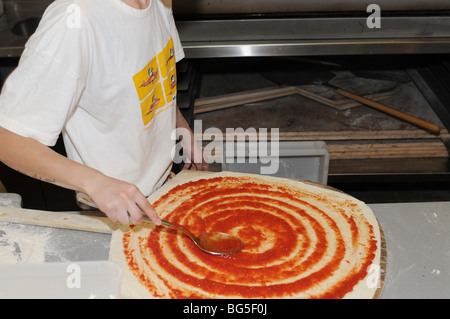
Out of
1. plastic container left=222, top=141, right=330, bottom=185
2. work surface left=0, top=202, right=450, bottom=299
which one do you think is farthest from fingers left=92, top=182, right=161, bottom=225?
plastic container left=222, top=141, right=330, bottom=185

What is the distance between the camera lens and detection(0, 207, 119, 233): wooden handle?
139 cm

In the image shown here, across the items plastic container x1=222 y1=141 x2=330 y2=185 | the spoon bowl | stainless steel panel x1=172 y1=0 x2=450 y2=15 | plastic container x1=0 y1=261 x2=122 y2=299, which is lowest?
plastic container x1=222 y1=141 x2=330 y2=185

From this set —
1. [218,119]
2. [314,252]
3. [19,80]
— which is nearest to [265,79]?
[218,119]

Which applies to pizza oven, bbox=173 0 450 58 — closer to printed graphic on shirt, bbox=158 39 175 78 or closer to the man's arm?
printed graphic on shirt, bbox=158 39 175 78

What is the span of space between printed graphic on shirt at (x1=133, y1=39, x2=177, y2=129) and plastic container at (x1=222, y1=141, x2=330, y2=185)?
666 millimetres

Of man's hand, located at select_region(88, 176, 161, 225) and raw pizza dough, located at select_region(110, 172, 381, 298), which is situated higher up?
man's hand, located at select_region(88, 176, 161, 225)

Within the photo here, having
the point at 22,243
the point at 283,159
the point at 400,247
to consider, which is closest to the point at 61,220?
the point at 22,243

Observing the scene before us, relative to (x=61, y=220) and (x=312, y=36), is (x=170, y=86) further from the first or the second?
(x=312, y=36)

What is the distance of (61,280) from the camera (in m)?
1.13

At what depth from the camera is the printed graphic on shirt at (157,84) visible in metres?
1.40

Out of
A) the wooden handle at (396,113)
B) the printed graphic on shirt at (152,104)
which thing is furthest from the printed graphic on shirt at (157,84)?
the wooden handle at (396,113)

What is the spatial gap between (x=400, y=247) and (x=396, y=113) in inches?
55.5

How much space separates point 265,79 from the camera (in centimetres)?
309
